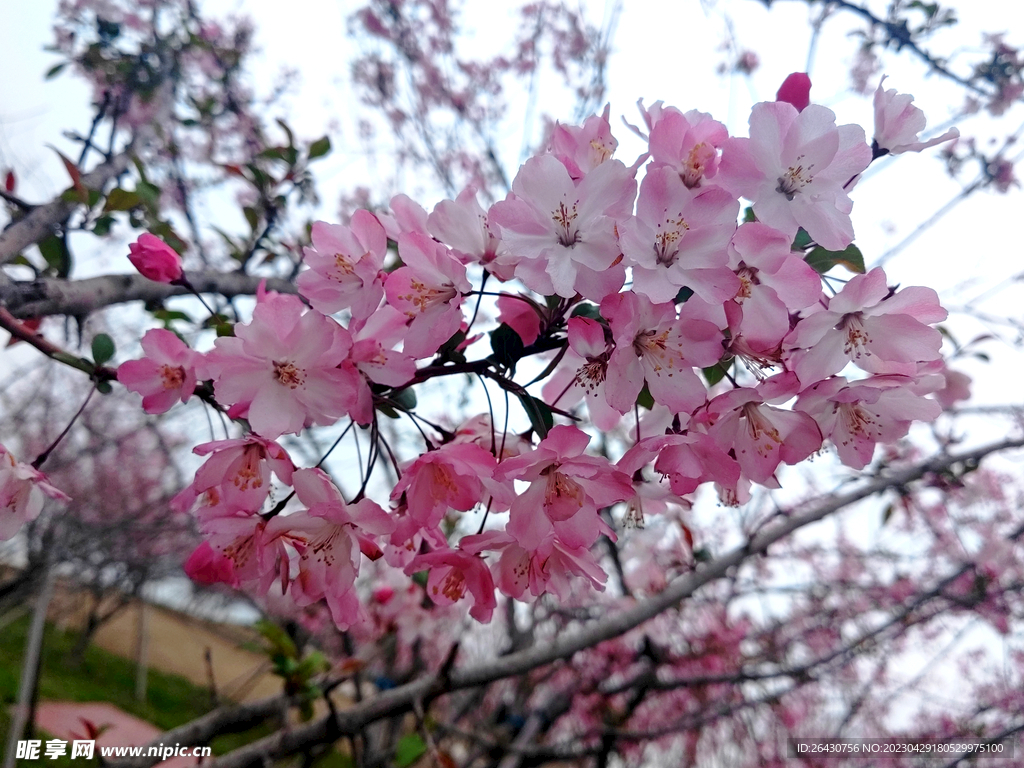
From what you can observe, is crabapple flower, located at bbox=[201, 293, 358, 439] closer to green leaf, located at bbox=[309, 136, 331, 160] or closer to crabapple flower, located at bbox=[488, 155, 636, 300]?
crabapple flower, located at bbox=[488, 155, 636, 300]

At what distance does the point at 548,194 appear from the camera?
0.69 m

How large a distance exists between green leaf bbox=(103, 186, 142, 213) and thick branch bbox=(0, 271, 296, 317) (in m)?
0.17

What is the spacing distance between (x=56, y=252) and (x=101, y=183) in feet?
2.12

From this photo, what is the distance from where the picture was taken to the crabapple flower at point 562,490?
2.26 feet

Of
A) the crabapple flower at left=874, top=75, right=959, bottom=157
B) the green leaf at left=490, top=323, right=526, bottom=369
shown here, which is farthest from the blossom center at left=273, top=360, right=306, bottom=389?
the crabapple flower at left=874, top=75, right=959, bottom=157

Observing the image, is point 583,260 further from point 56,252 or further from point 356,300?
point 56,252

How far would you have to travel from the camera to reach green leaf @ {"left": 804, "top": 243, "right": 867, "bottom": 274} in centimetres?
78

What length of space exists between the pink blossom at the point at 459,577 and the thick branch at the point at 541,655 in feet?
2.70

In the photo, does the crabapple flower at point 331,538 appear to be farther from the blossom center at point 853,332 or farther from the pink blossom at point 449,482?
the blossom center at point 853,332

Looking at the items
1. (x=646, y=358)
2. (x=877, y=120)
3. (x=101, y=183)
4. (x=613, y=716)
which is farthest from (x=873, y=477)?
(x=101, y=183)

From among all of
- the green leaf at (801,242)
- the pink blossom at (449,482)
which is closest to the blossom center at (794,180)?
the green leaf at (801,242)

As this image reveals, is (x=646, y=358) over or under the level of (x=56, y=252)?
under

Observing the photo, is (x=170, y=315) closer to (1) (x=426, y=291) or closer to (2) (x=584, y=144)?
(1) (x=426, y=291)

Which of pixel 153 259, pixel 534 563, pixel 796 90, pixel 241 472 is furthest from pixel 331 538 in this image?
pixel 796 90
